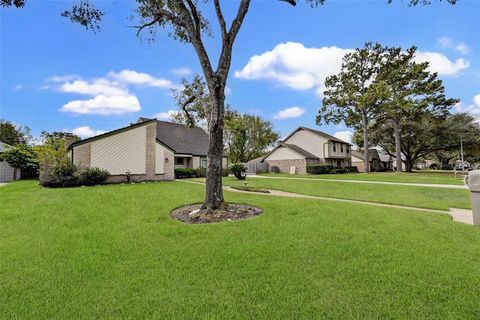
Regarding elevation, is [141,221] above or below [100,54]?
below

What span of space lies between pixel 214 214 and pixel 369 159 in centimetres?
4834

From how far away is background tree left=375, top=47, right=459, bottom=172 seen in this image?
29531mm

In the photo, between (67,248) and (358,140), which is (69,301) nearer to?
(67,248)

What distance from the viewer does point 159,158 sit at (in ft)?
62.9

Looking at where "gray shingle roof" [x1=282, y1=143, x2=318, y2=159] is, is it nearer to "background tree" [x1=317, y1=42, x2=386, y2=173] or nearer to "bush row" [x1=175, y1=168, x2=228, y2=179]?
"background tree" [x1=317, y1=42, x2=386, y2=173]

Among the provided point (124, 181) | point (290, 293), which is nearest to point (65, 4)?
point (290, 293)

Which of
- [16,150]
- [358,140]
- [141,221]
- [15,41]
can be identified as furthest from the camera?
[358,140]

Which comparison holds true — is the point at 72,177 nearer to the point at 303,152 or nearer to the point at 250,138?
the point at 303,152

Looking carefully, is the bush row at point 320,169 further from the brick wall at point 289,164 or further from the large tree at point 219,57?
the large tree at point 219,57

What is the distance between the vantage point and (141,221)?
6.53m

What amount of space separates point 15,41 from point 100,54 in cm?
295

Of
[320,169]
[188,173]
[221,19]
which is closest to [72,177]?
[188,173]

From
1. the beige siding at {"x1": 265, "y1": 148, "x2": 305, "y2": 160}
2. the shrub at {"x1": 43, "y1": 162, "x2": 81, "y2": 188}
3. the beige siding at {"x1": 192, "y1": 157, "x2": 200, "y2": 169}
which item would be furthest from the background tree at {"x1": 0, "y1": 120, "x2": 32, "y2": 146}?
the beige siding at {"x1": 265, "y1": 148, "x2": 305, "y2": 160}

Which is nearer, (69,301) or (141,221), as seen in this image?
(69,301)
